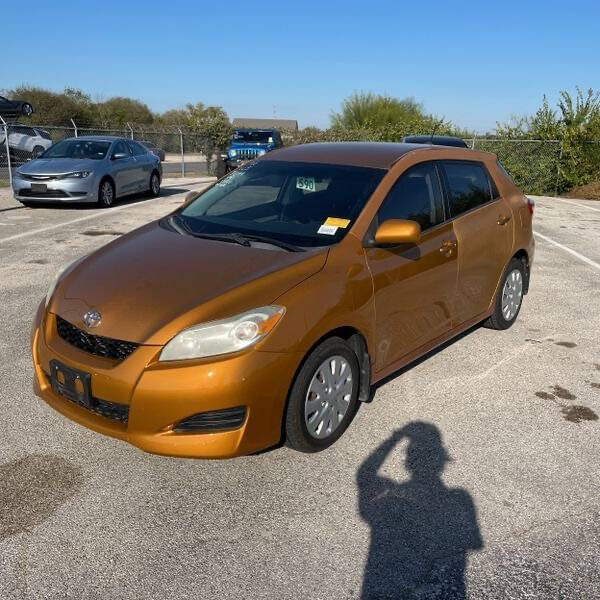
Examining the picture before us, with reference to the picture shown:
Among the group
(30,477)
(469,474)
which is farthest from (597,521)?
(30,477)

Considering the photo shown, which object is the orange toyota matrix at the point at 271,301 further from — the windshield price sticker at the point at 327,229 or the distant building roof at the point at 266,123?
the distant building roof at the point at 266,123

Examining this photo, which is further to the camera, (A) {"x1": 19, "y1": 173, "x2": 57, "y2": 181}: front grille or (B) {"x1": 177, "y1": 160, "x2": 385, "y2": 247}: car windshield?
(A) {"x1": 19, "y1": 173, "x2": 57, "y2": 181}: front grille

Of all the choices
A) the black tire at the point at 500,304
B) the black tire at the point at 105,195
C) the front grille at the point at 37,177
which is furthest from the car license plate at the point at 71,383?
the black tire at the point at 105,195

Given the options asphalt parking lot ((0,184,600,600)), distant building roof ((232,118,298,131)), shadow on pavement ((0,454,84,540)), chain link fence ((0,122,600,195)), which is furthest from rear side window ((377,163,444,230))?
distant building roof ((232,118,298,131))

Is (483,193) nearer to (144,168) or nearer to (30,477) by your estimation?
(30,477)

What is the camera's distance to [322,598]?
242 centimetres

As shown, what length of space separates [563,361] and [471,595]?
3.00 meters

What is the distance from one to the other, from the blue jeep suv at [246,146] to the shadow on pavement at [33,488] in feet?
62.5

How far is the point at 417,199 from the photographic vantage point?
13.8 ft

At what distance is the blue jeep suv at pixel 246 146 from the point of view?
2197 centimetres

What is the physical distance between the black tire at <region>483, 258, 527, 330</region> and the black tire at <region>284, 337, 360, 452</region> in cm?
231

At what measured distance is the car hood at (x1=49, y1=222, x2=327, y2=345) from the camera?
298cm

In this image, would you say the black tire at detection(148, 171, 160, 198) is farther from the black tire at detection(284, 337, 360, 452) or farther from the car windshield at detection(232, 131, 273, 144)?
the black tire at detection(284, 337, 360, 452)

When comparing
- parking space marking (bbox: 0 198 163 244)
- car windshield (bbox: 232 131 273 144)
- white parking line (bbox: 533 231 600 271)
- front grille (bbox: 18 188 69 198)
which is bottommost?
white parking line (bbox: 533 231 600 271)
